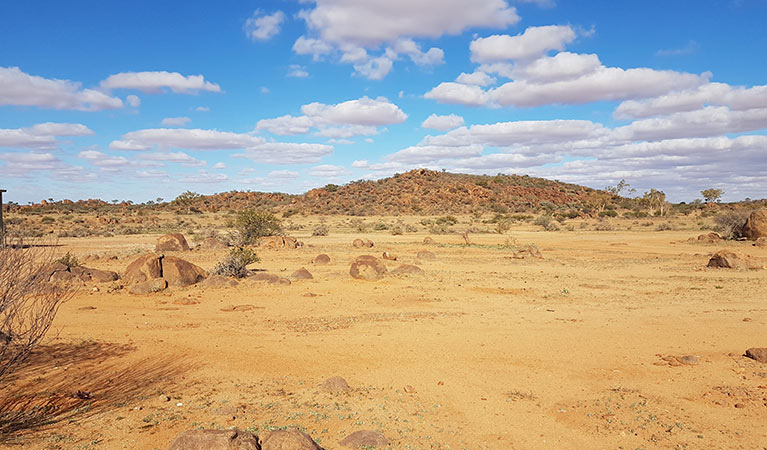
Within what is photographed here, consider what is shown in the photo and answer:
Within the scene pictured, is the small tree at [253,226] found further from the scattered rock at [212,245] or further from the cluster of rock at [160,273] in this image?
the cluster of rock at [160,273]

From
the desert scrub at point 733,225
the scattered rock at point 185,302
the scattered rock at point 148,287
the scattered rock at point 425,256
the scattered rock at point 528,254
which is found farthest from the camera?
the desert scrub at point 733,225

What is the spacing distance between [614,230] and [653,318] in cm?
3232

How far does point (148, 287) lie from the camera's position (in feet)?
43.7

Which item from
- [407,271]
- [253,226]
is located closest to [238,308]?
[407,271]

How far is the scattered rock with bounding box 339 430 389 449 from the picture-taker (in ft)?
16.1

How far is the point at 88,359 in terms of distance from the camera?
298 inches

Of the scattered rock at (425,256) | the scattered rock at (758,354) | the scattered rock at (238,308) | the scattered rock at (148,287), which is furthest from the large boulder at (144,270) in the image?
the scattered rock at (758,354)

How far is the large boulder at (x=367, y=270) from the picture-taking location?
52.1ft

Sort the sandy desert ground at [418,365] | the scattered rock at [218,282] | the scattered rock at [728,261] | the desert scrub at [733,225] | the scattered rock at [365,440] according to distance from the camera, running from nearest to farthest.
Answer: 1. the scattered rock at [365,440]
2. the sandy desert ground at [418,365]
3. the scattered rock at [218,282]
4. the scattered rock at [728,261]
5. the desert scrub at [733,225]

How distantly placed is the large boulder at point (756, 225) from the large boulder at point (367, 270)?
2344 centimetres

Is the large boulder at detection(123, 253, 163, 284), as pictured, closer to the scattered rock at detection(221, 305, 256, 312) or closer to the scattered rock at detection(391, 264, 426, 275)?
the scattered rock at detection(221, 305, 256, 312)

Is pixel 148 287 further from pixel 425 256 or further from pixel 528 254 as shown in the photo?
pixel 528 254

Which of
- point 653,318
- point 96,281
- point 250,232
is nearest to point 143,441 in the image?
point 653,318

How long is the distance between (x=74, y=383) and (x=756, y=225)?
1292 inches
